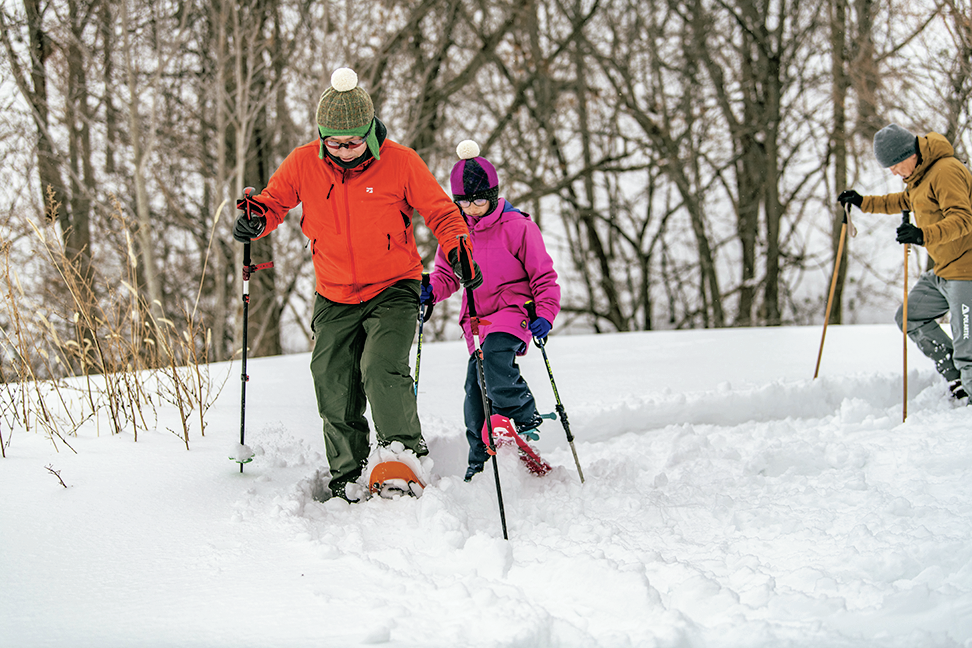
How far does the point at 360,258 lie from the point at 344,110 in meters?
0.63

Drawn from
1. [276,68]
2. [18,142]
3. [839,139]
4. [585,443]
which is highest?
[276,68]

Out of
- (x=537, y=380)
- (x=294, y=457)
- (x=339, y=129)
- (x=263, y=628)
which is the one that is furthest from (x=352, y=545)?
(x=537, y=380)

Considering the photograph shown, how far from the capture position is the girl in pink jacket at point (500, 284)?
3.28 metres

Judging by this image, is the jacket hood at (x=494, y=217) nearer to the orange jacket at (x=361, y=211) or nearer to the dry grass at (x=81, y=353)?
the orange jacket at (x=361, y=211)

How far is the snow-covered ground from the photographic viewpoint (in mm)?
1777

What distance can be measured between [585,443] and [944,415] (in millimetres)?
2132

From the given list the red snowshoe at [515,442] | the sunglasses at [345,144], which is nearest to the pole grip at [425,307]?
the red snowshoe at [515,442]

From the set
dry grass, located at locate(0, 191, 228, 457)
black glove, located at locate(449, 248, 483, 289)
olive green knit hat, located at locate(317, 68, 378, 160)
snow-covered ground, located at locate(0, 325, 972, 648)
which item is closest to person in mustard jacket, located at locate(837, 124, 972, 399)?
snow-covered ground, located at locate(0, 325, 972, 648)

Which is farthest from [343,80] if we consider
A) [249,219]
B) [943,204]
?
[943,204]

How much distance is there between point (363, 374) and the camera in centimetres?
287

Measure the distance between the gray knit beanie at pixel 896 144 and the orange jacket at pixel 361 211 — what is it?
2.87 metres

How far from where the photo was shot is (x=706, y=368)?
5539 millimetres

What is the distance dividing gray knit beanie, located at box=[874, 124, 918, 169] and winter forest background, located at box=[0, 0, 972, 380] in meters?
4.92

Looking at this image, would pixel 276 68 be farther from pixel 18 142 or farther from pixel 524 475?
pixel 524 475
